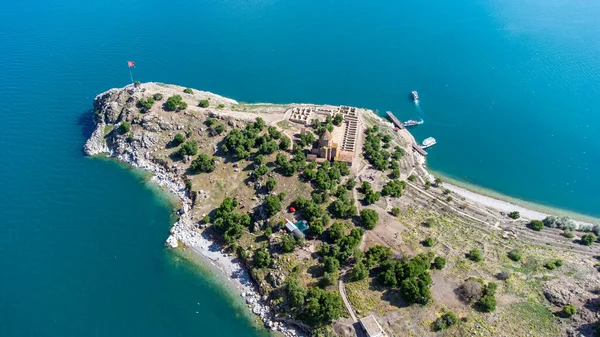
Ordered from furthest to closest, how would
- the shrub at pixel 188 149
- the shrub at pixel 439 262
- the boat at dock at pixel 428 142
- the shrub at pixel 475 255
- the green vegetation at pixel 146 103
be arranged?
the boat at dock at pixel 428 142 → the green vegetation at pixel 146 103 → the shrub at pixel 188 149 → the shrub at pixel 475 255 → the shrub at pixel 439 262

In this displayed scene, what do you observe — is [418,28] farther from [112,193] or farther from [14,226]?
[14,226]

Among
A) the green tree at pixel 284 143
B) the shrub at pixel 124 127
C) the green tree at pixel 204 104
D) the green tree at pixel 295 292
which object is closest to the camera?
Result: the green tree at pixel 295 292

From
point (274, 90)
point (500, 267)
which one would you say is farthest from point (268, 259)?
point (274, 90)

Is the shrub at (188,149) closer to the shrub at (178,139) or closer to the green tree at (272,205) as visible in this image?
the shrub at (178,139)

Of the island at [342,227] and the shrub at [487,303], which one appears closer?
the shrub at [487,303]

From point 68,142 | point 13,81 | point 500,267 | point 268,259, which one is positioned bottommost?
point 268,259

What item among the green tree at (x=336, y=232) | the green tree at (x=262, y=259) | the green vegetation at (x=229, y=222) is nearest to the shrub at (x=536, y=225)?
the green tree at (x=336, y=232)
